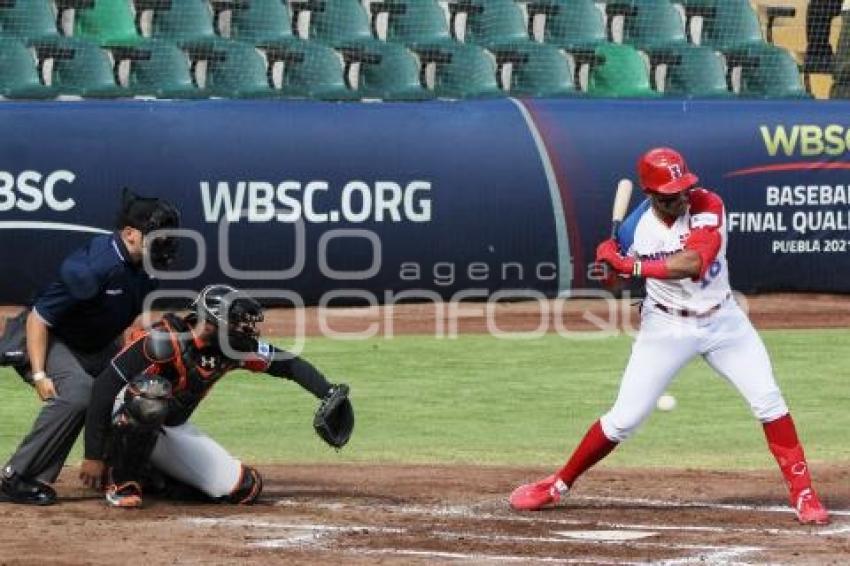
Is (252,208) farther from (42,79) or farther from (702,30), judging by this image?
(702,30)

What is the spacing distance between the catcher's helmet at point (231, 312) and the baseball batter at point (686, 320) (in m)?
1.64

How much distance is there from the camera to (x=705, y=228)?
8430 mm

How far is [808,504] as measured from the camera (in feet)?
27.9

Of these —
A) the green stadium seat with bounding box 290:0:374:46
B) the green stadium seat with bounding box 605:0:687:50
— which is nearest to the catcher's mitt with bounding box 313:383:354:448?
the green stadium seat with bounding box 290:0:374:46

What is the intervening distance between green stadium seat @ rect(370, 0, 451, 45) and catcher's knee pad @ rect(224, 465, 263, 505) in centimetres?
1145

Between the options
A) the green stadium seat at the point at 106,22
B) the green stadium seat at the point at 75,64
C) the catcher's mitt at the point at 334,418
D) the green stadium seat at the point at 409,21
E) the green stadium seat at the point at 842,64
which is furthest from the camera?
the green stadium seat at the point at 842,64

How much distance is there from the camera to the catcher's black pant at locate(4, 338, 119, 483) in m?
8.80

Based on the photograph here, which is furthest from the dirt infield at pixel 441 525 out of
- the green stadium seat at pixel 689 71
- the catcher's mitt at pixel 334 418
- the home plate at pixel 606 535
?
the green stadium seat at pixel 689 71

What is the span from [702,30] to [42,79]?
7556mm

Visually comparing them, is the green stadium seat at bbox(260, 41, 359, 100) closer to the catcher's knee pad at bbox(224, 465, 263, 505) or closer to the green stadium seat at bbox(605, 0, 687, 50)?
the green stadium seat at bbox(605, 0, 687, 50)

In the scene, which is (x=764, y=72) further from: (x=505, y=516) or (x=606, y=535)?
(x=606, y=535)

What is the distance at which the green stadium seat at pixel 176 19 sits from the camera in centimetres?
1922

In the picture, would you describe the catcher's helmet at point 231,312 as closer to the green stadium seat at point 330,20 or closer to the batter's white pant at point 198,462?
the batter's white pant at point 198,462

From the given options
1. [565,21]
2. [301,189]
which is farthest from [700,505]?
[565,21]
